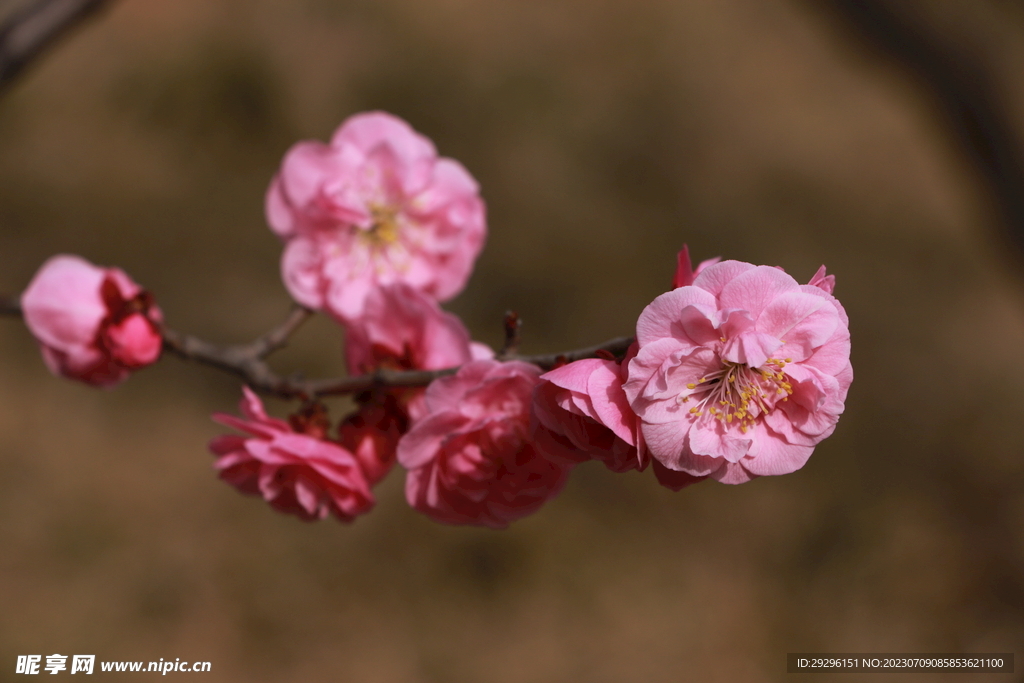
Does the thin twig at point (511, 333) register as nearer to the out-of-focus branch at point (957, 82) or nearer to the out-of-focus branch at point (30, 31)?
the out-of-focus branch at point (30, 31)

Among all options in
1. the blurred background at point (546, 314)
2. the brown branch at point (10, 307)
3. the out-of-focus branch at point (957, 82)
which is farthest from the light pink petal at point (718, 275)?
the out-of-focus branch at point (957, 82)

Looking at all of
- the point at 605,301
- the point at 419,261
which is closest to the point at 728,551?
the point at 605,301

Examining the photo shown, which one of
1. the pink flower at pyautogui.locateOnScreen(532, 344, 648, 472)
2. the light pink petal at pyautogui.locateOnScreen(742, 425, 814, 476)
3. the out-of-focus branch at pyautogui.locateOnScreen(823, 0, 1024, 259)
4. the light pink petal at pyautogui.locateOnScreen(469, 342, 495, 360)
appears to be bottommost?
the light pink petal at pyautogui.locateOnScreen(742, 425, 814, 476)

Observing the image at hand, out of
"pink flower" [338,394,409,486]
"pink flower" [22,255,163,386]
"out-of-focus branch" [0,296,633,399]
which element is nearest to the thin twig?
"out-of-focus branch" [0,296,633,399]

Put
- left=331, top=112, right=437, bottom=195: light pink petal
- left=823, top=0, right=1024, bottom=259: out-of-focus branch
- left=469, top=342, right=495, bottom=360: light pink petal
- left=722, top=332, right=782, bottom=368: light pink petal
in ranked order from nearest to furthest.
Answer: left=722, top=332, right=782, bottom=368: light pink petal < left=469, top=342, right=495, bottom=360: light pink petal < left=331, top=112, right=437, bottom=195: light pink petal < left=823, top=0, right=1024, bottom=259: out-of-focus branch

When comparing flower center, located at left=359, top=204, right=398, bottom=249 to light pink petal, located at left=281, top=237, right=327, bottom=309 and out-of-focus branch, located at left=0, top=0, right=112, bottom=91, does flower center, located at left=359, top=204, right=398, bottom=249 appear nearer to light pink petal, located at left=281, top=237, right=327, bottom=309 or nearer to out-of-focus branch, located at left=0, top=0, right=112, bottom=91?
light pink petal, located at left=281, top=237, right=327, bottom=309

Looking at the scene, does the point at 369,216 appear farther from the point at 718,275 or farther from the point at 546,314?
the point at 546,314

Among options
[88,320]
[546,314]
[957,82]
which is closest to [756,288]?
[88,320]
